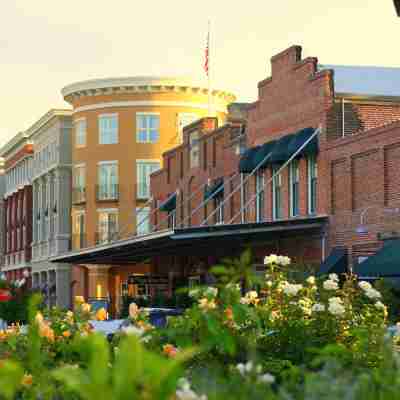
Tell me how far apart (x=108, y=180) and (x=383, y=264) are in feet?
135

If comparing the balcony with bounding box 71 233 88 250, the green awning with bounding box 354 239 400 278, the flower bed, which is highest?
the balcony with bounding box 71 233 88 250

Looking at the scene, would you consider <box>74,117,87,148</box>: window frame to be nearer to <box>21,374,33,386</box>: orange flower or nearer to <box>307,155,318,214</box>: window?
<box>307,155,318,214</box>: window

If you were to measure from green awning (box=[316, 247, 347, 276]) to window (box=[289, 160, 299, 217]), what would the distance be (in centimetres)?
404

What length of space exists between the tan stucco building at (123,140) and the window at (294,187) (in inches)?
1157

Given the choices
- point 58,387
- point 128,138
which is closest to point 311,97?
point 58,387

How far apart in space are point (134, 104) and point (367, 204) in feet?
120

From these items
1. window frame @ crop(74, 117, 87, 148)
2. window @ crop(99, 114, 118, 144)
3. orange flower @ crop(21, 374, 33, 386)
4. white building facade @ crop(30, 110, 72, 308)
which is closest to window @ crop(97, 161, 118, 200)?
window @ crop(99, 114, 118, 144)

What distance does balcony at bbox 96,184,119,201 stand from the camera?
68375 millimetres

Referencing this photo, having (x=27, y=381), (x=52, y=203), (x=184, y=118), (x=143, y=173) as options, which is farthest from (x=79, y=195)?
(x=27, y=381)

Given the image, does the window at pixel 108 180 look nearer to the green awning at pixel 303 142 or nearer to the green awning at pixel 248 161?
the green awning at pixel 248 161

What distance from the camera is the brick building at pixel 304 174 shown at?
32406mm

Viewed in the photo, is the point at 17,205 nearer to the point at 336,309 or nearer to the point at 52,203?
the point at 52,203

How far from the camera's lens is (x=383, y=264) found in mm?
28594

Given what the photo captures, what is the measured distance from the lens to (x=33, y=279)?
83000 mm
